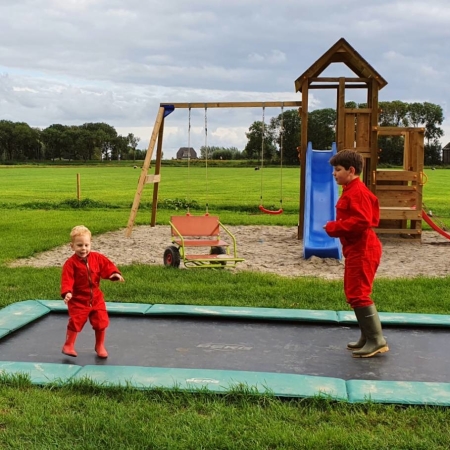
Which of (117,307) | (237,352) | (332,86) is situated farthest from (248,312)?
(332,86)

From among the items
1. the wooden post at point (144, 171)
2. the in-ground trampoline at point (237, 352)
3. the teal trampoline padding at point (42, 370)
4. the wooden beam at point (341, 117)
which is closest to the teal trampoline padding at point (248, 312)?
the in-ground trampoline at point (237, 352)

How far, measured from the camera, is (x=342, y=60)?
11.5 metres

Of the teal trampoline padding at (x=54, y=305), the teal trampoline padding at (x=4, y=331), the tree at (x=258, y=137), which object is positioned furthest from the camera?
the tree at (x=258, y=137)

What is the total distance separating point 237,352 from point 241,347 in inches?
5.0

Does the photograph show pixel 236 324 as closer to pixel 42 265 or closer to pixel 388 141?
pixel 42 265

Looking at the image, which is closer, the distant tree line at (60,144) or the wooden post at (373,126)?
the wooden post at (373,126)

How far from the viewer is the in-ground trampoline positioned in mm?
3686

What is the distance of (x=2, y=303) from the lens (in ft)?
19.7

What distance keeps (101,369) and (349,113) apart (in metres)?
8.50

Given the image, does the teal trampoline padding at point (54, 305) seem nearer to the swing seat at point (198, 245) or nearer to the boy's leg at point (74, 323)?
the boy's leg at point (74, 323)

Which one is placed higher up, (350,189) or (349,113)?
(349,113)

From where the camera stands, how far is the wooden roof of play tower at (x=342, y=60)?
36.8 ft

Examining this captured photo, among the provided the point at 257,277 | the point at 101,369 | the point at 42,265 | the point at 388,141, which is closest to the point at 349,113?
the point at 257,277

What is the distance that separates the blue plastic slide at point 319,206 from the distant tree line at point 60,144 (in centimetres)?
8796
